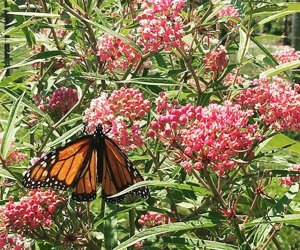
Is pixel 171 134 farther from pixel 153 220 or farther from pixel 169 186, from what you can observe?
pixel 153 220

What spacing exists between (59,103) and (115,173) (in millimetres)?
610

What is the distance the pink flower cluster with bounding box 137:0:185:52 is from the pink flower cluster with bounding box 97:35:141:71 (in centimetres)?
21

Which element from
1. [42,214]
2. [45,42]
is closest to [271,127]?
[42,214]

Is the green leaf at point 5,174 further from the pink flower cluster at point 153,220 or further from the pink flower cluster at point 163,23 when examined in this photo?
the pink flower cluster at point 163,23

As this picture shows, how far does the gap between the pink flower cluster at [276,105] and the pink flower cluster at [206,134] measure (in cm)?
10

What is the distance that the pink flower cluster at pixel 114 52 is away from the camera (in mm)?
2422

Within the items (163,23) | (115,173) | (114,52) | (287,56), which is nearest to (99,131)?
(115,173)

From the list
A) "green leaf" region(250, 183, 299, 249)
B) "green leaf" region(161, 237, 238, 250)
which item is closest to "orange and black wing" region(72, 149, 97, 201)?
"green leaf" region(161, 237, 238, 250)

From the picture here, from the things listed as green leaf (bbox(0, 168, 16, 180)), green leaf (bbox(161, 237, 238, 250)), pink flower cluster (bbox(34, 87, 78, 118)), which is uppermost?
pink flower cluster (bbox(34, 87, 78, 118))

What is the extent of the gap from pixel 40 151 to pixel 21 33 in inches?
26.8

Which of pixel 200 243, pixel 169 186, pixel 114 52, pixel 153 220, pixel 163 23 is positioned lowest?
pixel 153 220

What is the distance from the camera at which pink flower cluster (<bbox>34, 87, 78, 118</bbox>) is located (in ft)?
8.93

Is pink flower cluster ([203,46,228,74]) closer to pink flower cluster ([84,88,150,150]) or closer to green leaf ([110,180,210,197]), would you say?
pink flower cluster ([84,88,150,150])

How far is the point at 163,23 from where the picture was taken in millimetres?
2213
